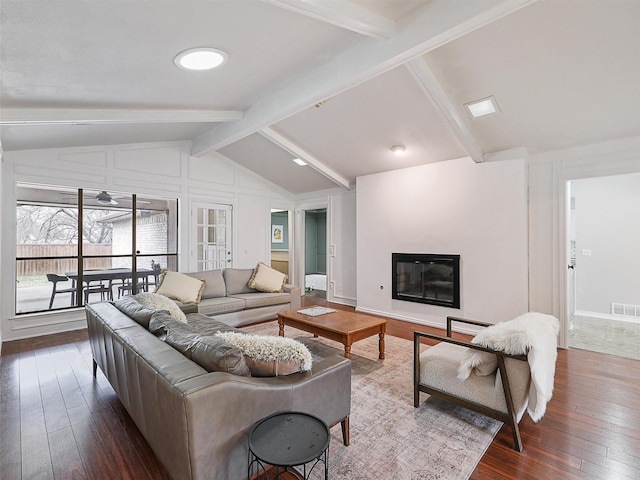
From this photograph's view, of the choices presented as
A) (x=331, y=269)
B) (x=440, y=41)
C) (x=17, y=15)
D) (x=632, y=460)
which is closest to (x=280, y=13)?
(x=440, y=41)

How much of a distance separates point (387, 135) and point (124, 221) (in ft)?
14.4

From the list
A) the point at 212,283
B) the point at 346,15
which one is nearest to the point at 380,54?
the point at 346,15

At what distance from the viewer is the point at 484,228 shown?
4.23m

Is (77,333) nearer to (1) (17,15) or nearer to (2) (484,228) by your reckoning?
(1) (17,15)

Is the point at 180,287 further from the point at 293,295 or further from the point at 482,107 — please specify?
the point at 482,107

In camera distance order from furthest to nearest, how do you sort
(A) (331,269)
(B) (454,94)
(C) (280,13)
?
1. (A) (331,269)
2. (B) (454,94)
3. (C) (280,13)

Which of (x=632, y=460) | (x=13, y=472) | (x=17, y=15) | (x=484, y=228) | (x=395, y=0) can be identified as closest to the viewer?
(x=17, y=15)

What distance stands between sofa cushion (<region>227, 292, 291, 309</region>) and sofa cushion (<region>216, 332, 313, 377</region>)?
2992 millimetres

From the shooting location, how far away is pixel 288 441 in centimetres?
134

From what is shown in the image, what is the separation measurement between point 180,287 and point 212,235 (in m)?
2.15

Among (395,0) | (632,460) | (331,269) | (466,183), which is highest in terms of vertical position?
(395,0)

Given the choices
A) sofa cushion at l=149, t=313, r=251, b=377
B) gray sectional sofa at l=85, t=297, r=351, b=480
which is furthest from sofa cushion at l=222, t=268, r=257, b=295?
sofa cushion at l=149, t=313, r=251, b=377

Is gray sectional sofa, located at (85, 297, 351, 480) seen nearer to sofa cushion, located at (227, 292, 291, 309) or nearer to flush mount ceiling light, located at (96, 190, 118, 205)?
sofa cushion, located at (227, 292, 291, 309)

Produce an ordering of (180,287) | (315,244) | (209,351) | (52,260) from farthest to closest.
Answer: (315,244)
(52,260)
(180,287)
(209,351)
